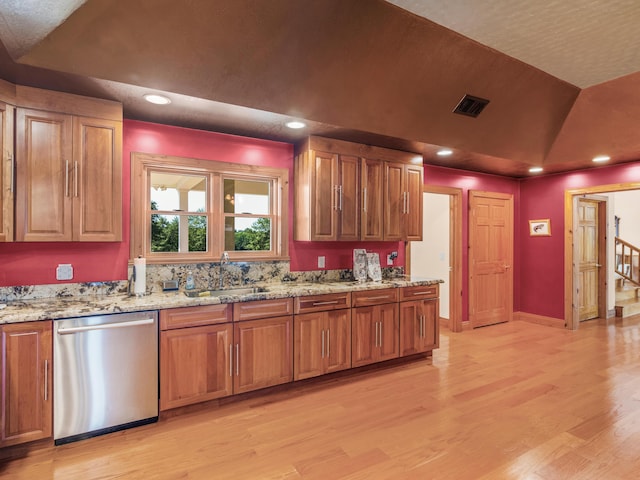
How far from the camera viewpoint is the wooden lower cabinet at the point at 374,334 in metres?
3.45

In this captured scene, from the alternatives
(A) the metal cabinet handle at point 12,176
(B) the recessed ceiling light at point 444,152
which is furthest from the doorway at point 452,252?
(A) the metal cabinet handle at point 12,176

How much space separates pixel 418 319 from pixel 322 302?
50.7 inches

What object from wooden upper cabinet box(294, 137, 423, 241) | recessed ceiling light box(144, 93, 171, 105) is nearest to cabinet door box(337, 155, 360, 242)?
wooden upper cabinet box(294, 137, 423, 241)

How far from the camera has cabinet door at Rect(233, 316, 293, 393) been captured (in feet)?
9.38

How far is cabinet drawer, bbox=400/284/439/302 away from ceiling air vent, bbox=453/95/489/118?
1.90m

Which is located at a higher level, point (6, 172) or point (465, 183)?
point (465, 183)

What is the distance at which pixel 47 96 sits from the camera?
8.04 feet

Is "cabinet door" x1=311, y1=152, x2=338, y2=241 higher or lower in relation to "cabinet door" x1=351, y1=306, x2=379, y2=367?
higher

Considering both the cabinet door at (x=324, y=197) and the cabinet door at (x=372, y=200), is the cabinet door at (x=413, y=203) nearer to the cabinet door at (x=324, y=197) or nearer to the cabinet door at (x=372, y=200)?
the cabinet door at (x=372, y=200)

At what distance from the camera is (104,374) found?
7.79 feet

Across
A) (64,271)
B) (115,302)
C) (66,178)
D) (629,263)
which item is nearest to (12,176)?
(66,178)

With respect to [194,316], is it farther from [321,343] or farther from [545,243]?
[545,243]

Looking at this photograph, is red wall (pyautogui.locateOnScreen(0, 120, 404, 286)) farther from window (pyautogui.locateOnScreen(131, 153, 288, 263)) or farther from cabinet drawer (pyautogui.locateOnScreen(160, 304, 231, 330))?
cabinet drawer (pyautogui.locateOnScreen(160, 304, 231, 330))

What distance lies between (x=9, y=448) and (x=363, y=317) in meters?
2.82
